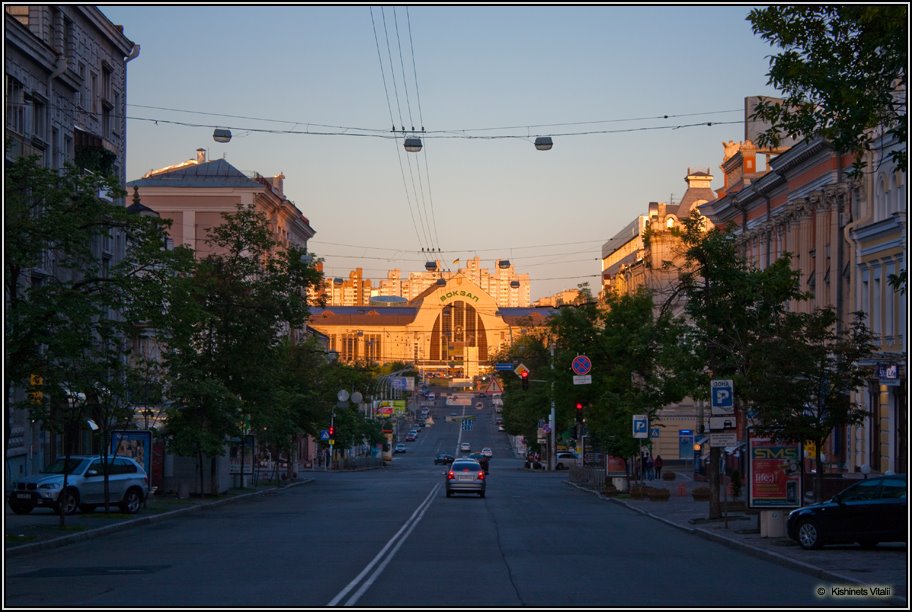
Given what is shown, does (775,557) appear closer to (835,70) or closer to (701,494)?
(835,70)

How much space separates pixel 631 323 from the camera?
52.2 m

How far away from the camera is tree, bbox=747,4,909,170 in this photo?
58.1 ft

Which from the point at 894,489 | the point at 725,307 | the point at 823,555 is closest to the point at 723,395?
the point at 725,307

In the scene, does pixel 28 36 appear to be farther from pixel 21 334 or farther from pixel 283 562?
pixel 283 562

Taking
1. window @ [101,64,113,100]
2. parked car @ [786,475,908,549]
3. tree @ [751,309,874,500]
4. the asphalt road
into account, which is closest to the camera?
the asphalt road

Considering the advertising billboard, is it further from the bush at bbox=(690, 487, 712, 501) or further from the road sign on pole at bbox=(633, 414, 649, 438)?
the bush at bbox=(690, 487, 712, 501)

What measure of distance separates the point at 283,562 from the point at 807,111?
11.2 meters

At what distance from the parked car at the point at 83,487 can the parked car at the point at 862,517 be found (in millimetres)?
19352

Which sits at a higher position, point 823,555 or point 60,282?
point 60,282

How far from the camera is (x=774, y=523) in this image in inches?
1045

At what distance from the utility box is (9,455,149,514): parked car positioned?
17.9m

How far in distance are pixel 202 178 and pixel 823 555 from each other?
70.7m

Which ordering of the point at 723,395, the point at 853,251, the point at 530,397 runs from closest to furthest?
1. the point at 723,395
2. the point at 853,251
3. the point at 530,397

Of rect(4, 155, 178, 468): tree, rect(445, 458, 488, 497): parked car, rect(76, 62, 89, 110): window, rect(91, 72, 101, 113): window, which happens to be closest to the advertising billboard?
rect(4, 155, 178, 468): tree
